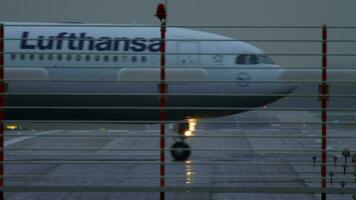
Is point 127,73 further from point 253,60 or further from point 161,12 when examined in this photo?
point 161,12

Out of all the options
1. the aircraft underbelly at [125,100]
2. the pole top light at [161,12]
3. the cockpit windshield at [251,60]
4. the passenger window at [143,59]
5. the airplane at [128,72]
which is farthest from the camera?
the passenger window at [143,59]

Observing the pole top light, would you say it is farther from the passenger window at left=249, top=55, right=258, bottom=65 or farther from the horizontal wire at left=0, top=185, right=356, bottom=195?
the passenger window at left=249, top=55, right=258, bottom=65

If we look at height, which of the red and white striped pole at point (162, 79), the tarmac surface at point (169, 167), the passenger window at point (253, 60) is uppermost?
the passenger window at point (253, 60)

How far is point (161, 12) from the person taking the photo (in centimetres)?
827

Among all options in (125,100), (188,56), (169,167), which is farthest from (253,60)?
(169,167)

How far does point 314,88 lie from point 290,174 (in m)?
5.35

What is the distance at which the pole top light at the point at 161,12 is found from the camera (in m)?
8.26

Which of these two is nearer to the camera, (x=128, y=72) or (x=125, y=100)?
(x=128, y=72)

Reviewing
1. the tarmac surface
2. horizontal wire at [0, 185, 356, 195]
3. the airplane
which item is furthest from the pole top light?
the airplane

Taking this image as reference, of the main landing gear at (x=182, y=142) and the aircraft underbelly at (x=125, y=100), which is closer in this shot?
the main landing gear at (x=182, y=142)

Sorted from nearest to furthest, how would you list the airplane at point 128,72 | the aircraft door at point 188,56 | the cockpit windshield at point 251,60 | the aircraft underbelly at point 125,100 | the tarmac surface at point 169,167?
the tarmac surface at point 169,167, the aircraft underbelly at point 125,100, the airplane at point 128,72, the aircraft door at point 188,56, the cockpit windshield at point 251,60

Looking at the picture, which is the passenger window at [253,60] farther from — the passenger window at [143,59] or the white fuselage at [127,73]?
the passenger window at [143,59]

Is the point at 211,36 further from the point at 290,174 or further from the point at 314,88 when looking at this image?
the point at 314,88

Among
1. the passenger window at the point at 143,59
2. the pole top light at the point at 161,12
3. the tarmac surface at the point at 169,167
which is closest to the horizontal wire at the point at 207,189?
the tarmac surface at the point at 169,167
